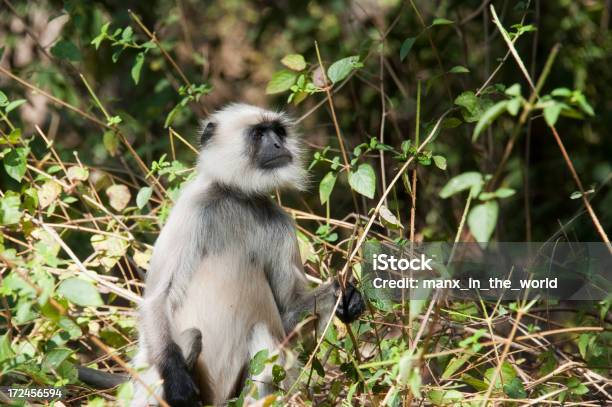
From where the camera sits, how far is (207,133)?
4000 mm

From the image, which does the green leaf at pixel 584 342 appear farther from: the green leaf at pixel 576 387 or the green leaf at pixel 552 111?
the green leaf at pixel 552 111

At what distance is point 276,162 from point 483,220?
191 cm

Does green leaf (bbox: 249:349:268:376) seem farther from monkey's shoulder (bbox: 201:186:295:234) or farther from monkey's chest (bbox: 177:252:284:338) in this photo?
monkey's shoulder (bbox: 201:186:295:234)

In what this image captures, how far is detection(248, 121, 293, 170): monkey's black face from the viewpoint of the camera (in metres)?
3.78

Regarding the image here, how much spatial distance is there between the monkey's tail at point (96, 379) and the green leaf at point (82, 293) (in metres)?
1.22

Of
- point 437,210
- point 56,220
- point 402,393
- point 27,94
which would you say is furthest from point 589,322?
point 27,94

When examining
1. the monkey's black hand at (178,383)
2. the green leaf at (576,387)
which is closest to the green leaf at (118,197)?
the monkey's black hand at (178,383)

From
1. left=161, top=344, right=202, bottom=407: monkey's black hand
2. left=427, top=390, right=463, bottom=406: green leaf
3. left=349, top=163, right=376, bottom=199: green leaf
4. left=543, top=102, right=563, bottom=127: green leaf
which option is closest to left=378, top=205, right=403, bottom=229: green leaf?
left=349, top=163, right=376, bottom=199: green leaf

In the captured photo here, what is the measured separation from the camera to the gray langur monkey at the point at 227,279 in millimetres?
3365

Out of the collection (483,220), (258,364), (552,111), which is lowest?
(258,364)

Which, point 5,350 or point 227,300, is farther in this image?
point 227,300

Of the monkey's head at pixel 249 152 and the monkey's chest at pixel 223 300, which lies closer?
the monkey's chest at pixel 223 300

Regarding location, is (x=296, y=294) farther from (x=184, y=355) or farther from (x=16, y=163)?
(x=16, y=163)

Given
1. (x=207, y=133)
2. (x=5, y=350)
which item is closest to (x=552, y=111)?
(x=5, y=350)
